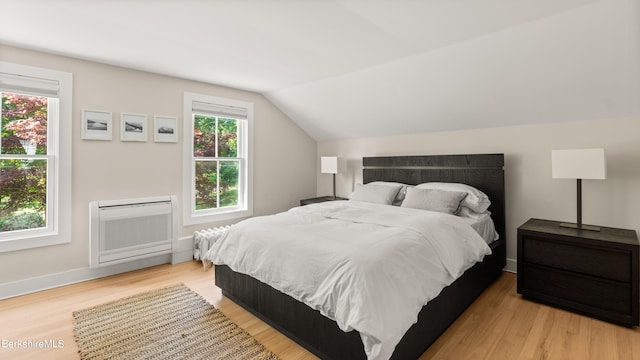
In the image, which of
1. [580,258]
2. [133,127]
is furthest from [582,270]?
[133,127]

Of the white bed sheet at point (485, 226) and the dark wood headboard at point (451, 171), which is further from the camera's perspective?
the dark wood headboard at point (451, 171)

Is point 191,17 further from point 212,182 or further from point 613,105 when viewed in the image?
point 613,105

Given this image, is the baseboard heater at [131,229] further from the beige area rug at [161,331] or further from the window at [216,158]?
the beige area rug at [161,331]

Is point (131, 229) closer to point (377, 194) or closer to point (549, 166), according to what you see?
point (377, 194)

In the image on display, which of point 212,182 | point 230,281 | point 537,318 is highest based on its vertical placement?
point 212,182

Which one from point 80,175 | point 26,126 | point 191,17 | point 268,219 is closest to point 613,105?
point 268,219

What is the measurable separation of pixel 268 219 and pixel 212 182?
1.77m

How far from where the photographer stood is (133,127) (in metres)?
3.33

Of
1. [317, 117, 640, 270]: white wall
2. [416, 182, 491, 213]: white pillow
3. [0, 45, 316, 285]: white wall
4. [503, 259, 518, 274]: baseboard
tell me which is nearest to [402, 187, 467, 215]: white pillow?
[416, 182, 491, 213]: white pillow

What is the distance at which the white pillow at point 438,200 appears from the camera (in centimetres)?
299

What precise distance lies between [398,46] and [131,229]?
10.6 ft

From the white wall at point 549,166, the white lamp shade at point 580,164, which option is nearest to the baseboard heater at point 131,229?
→ the white wall at point 549,166

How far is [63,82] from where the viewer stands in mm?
2920

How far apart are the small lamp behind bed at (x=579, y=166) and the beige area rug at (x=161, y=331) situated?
2742mm
